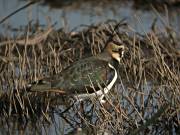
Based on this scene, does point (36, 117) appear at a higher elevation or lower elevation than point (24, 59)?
lower

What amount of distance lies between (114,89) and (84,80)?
736 millimetres

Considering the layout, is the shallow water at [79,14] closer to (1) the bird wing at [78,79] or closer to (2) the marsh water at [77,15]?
(2) the marsh water at [77,15]

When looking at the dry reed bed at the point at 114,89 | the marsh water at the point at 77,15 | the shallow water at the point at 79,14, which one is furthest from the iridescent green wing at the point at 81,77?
the shallow water at the point at 79,14

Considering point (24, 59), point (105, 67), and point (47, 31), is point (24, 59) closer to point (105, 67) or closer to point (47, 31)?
point (105, 67)

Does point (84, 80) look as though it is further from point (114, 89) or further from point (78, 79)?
point (114, 89)

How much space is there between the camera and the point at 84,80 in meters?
9.20

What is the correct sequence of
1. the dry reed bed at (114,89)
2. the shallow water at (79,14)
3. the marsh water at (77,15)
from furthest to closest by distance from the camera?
the shallow water at (79,14) → the marsh water at (77,15) → the dry reed bed at (114,89)

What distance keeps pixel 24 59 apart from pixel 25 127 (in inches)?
35.9

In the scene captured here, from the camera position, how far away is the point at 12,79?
9.47 metres

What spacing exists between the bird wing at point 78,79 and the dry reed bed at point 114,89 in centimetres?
24

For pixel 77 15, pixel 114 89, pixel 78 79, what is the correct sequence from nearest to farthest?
pixel 78 79 < pixel 114 89 < pixel 77 15

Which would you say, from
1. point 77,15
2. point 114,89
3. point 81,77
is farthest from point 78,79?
point 77,15

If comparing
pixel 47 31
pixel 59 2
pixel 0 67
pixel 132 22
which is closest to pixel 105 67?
pixel 0 67

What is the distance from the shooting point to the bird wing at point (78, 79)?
356 inches
